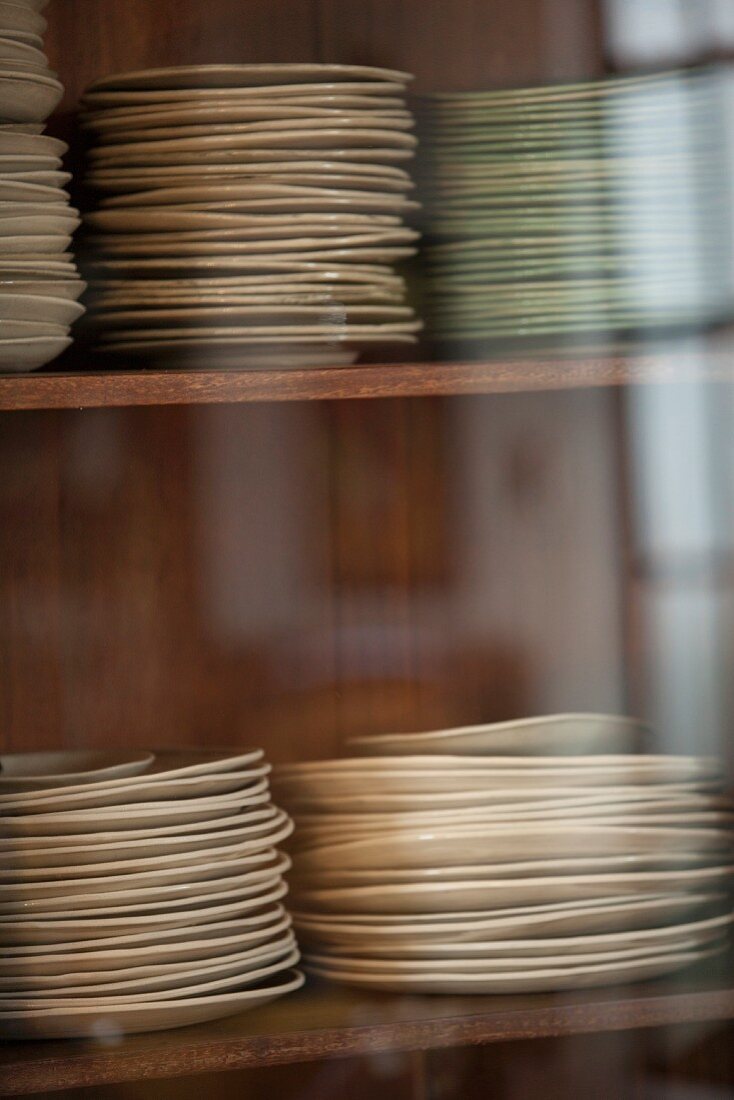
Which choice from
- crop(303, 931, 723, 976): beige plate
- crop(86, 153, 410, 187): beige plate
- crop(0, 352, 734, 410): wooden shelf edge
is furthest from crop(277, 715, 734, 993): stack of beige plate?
crop(86, 153, 410, 187): beige plate

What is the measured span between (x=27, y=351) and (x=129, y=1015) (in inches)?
11.1

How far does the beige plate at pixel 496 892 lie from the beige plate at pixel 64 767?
99 millimetres

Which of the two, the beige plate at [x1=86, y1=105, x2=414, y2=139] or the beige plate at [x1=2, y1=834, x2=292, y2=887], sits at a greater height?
the beige plate at [x1=86, y1=105, x2=414, y2=139]

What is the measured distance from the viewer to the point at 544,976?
59 centimetres

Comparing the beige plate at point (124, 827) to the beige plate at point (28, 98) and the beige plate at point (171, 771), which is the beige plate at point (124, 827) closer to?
the beige plate at point (171, 771)

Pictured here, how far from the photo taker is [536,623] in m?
0.61

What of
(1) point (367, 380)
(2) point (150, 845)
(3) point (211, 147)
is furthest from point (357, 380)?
(2) point (150, 845)

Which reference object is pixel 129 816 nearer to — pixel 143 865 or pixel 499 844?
pixel 143 865

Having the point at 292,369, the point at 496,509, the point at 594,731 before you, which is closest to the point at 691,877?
the point at 594,731

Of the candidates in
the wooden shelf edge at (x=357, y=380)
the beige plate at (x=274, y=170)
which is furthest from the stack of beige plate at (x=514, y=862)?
the beige plate at (x=274, y=170)

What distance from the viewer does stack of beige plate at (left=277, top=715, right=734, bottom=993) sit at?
1.94 feet

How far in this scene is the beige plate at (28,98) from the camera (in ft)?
1.87

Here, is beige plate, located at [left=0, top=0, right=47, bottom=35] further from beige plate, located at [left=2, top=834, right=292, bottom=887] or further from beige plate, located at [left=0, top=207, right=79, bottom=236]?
beige plate, located at [left=2, top=834, right=292, bottom=887]

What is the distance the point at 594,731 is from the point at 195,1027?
0.22 meters
